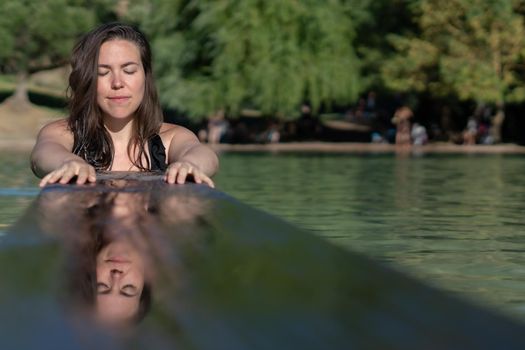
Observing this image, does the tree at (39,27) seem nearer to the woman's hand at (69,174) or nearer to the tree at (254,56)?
the tree at (254,56)

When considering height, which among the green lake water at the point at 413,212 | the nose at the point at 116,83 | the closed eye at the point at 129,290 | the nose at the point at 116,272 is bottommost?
the green lake water at the point at 413,212

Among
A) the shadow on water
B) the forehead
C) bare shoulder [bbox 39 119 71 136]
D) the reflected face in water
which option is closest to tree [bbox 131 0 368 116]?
bare shoulder [bbox 39 119 71 136]

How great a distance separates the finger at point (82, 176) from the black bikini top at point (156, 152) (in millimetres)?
1107

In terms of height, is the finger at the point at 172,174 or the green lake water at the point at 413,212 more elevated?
the finger at the point at 172,174

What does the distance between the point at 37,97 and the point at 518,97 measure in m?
26.6

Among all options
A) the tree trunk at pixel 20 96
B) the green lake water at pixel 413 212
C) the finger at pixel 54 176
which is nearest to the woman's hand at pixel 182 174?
the finger at pixel 54 176

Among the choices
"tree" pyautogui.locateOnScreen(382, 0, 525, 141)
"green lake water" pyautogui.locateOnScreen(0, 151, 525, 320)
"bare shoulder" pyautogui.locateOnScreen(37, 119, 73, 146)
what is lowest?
"green lake water" pyautogui.locateOnScreen(0, 151, 525, 320)

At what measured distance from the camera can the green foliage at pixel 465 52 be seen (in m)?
30.0

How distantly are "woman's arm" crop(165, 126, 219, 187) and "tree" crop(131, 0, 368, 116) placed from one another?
24041 mm

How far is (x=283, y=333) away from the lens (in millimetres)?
1345

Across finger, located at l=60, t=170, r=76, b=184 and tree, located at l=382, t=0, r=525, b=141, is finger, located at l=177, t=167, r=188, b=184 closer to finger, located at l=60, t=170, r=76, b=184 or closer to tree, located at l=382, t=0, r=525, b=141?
finger, located at l=60, t=170, r=76, b=184

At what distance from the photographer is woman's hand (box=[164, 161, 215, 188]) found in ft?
12.3

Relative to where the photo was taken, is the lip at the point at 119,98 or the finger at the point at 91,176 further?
the lip at the point at 119,98

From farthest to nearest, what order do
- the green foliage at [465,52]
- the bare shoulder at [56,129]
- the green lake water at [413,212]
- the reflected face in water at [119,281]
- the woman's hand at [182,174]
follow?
1. the green foliage at [465,52]
2. the bare shoulder at [56,129]
3. the green lake water at [413,212]
4. the woman's hand at [182,174]
5. the reflected face in water at [119,281]
